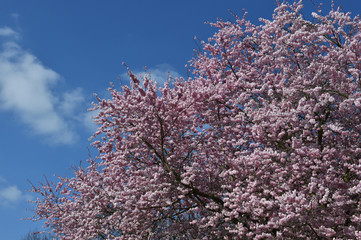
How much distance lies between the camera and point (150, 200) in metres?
9.71

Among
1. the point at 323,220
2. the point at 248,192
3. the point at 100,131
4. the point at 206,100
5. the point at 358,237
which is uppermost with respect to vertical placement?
the point at 100,131

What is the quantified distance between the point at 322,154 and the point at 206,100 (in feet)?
11.7

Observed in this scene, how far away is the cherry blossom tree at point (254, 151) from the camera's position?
8664mm

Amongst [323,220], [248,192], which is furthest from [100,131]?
[323,220]

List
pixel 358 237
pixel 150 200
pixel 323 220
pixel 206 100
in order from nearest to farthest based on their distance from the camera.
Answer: pixel 358 237 → pixel 323 220 → pixel 150 200 → pixel 206 100

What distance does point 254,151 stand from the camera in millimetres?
9242

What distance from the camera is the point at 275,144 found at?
10.1 m

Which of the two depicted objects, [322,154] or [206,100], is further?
[206,100]

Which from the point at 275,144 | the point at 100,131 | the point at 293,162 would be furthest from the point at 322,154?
the point at 100,131

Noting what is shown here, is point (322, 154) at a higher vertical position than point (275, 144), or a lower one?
lower

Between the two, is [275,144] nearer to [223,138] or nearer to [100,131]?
[223,138]

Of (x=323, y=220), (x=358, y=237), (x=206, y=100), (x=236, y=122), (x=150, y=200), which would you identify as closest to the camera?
(x=358, y=237)

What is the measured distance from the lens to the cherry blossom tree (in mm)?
8664

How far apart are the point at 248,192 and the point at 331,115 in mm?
3928
